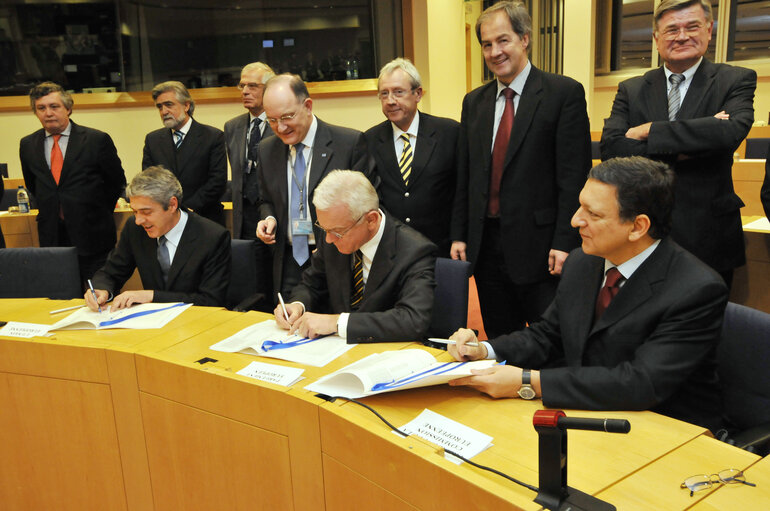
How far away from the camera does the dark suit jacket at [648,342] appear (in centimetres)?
160

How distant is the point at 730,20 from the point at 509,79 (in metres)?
8.38

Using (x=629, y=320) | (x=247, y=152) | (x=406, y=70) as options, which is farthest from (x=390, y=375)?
(x=247, y=152)

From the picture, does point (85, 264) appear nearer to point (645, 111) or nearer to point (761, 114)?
point (645, 111)

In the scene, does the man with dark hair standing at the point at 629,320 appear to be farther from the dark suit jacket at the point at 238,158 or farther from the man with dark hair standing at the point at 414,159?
the dark suit jacket at the point at 238,158

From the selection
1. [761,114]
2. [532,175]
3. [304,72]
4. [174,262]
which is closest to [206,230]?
[174,262]

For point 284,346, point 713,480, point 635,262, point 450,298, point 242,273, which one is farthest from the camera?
point 242,273

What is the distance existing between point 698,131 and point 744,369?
91 centimetres

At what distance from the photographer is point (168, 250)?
2.98 m

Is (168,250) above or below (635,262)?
below

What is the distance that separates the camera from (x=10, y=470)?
2.31 meters

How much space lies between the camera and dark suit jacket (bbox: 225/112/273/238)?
3.79 meters

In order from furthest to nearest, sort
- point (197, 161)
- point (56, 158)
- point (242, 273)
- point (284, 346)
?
point (56, 158) → point (197, 161) → point (242, 273) → point (284, 346)

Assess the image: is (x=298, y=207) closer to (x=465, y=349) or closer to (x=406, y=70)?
(x=406, y=70)

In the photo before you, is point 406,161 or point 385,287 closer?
point 385,287
